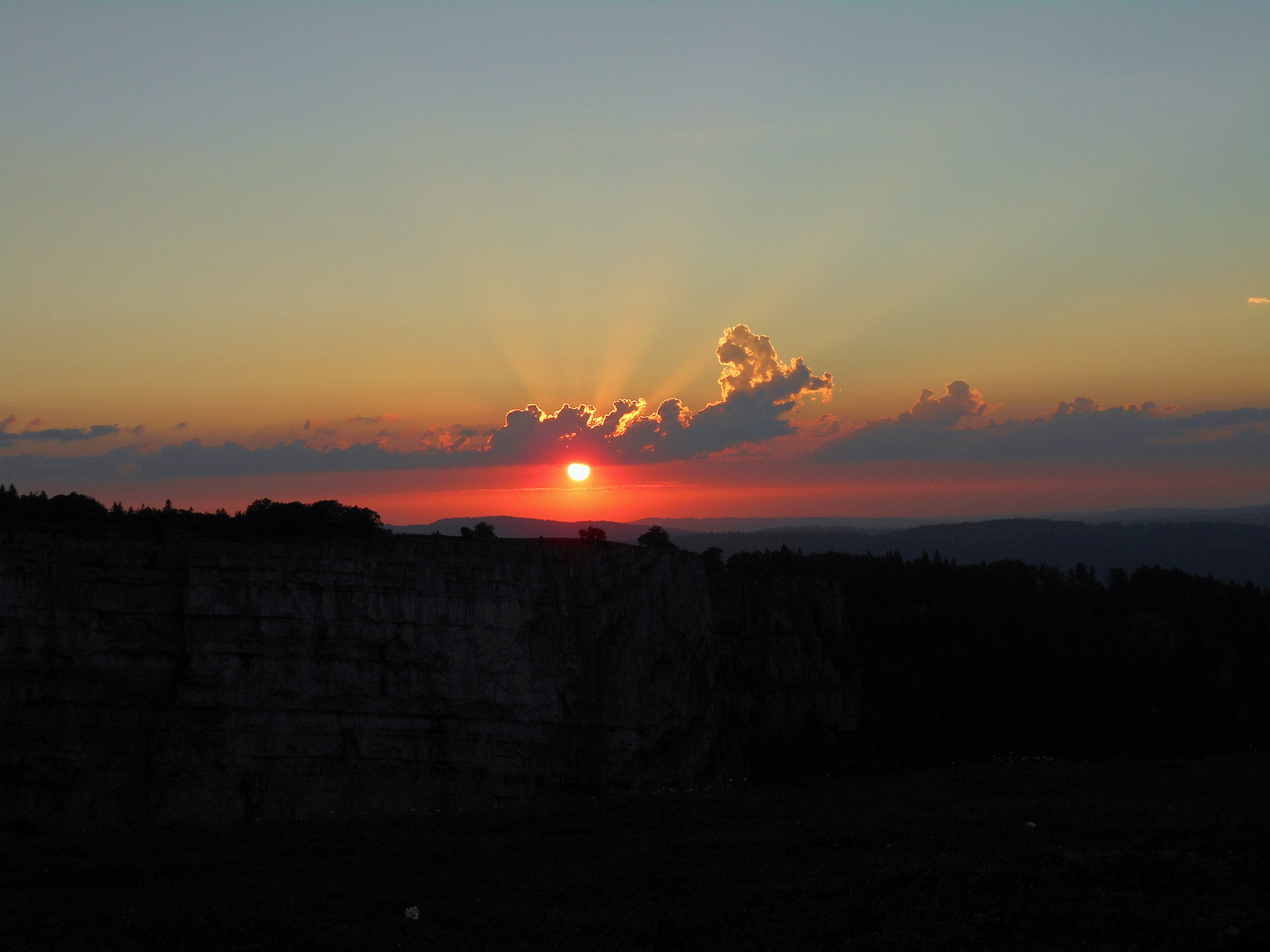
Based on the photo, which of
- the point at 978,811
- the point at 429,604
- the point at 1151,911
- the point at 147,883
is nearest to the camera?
the point at 1151,911

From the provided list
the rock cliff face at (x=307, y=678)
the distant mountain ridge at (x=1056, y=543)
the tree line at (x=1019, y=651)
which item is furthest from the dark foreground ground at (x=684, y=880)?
the distant mountain ridge at (x=1056, y=543)

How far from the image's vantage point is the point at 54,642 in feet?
99.0

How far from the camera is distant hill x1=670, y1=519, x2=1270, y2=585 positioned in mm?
147500

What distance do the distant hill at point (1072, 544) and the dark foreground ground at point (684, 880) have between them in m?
113

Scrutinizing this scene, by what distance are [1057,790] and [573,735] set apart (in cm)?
1559

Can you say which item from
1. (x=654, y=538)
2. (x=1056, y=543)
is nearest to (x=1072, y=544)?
(x=1056, y=543)

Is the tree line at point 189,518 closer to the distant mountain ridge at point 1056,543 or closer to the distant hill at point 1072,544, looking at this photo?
the distant mountain ridge at point 1056,543

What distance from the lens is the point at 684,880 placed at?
18.0 meters

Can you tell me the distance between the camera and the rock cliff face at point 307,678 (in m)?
30.1

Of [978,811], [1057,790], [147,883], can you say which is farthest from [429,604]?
[1057,790]

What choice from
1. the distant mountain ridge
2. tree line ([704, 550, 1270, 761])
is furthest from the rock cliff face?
the distant mountain ridge

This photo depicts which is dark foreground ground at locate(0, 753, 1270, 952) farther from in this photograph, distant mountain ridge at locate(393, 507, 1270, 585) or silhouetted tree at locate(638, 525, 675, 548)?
distant mountain ridge at locate(393, 507, 1270, 585)

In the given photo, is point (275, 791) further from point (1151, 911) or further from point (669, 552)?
point (1151, 911)

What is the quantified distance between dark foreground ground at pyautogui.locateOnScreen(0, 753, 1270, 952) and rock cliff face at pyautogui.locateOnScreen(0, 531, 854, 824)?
6419 millimetres
